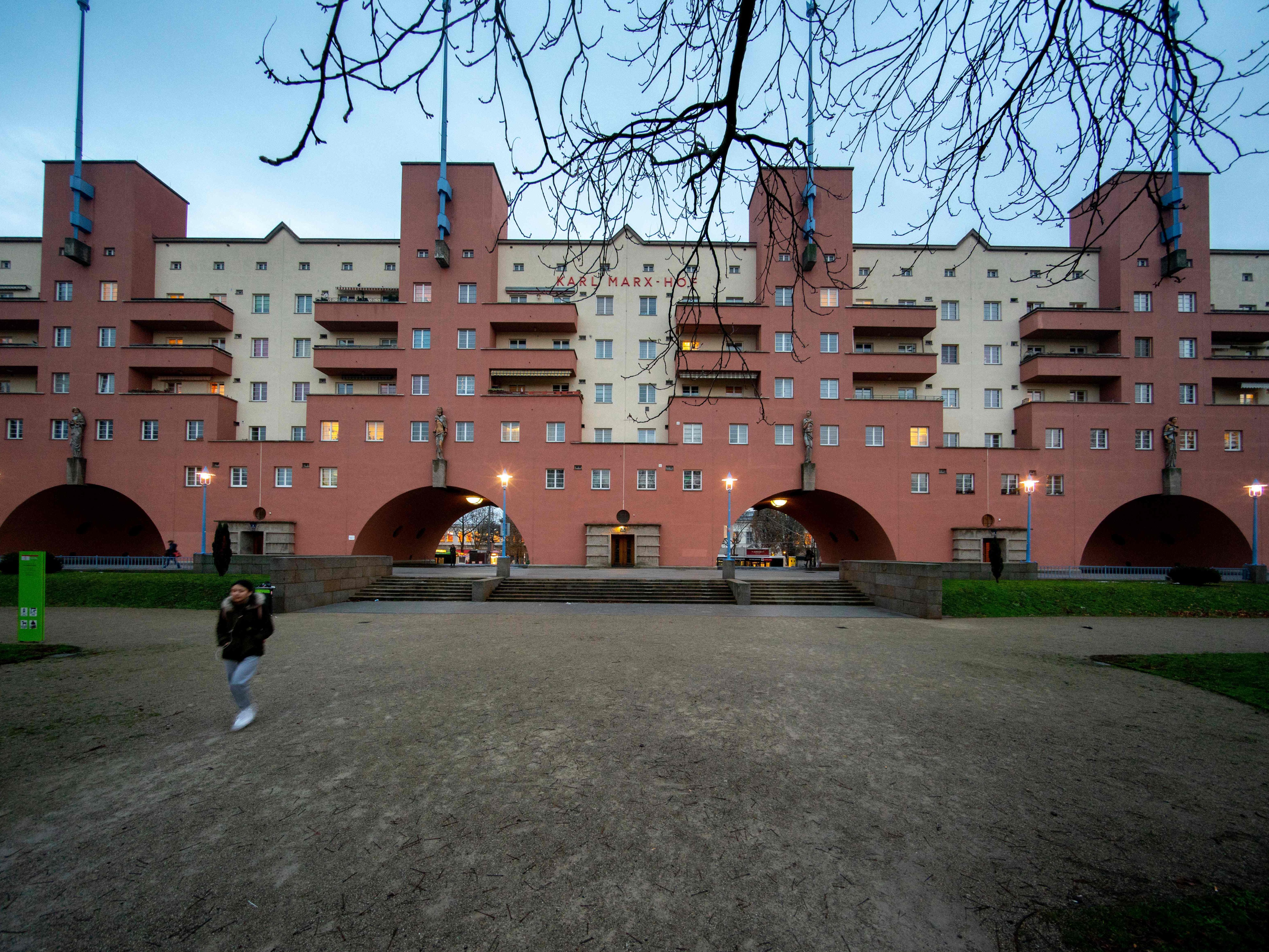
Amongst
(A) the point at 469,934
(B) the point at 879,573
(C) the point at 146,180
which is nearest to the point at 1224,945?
(A) the point at 469,934

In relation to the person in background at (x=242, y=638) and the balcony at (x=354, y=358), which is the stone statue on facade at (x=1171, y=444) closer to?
the person in background at (x=242, y=638)

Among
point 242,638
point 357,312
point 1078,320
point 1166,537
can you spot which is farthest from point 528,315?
point 1166,537

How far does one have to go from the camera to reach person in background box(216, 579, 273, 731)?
21.7 feet

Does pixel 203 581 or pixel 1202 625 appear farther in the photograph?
pixel 203 581

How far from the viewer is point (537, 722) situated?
6.80 meters

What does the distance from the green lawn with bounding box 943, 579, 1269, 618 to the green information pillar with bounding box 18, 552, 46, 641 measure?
23512mm

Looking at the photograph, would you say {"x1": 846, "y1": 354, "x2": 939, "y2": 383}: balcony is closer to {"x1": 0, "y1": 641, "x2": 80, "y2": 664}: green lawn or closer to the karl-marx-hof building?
the karl-marx-hof building

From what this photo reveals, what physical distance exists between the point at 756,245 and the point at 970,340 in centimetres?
1495

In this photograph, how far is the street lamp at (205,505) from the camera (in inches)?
1236

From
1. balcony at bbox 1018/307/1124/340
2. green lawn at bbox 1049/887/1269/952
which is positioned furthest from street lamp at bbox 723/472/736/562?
green lawn at bbox 1049/887/1269/952

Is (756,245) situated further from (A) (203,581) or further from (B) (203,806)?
(B) (203,806)

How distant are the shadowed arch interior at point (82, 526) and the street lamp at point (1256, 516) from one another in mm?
59529

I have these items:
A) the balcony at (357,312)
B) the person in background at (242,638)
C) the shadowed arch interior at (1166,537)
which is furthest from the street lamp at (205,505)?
the shadowed arch interior at (1166,537)

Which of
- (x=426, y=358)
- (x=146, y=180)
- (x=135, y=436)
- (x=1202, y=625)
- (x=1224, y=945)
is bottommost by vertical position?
(x=1202, y=625)
